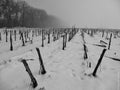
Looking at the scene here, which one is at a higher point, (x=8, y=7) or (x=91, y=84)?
(x=8, y=7)

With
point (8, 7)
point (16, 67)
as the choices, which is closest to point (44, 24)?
point (8, 7)

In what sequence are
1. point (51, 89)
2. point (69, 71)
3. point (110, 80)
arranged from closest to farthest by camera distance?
point (51, 89) < point (110, 80) < point (69, 71)

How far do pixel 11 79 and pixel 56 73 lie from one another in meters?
2.67

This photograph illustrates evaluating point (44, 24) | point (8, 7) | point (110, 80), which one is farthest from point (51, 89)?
point (44, 24)

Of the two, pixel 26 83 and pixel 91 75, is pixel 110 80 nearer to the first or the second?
pixel 91 75

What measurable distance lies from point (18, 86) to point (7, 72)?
2068 mm

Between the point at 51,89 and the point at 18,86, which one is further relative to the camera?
the point at 18,86

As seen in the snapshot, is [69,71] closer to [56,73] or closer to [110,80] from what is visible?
[56,73]

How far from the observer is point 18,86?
Result: 5.25 meters

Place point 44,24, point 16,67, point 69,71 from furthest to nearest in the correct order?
point 44,24, point 16,67, point 69,71

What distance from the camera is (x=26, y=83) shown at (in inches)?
212

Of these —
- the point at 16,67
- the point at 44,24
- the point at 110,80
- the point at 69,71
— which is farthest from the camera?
the point at 44,24

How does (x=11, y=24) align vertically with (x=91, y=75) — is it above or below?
above

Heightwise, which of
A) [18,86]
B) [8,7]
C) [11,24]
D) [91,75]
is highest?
[8,7]
